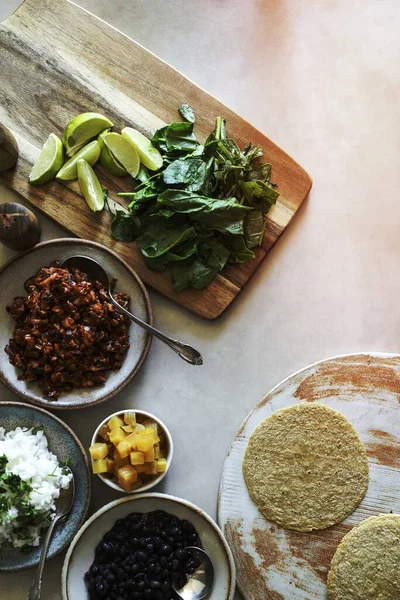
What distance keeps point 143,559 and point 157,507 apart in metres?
0.23

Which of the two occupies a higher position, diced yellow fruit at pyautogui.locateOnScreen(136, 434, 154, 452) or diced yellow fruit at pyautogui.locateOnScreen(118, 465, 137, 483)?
diced yellow fruit at pyautogui.locateOnScreen(136, 434, 154, 452)

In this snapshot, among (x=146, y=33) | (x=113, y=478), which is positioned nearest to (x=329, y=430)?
(x=113, y=478)

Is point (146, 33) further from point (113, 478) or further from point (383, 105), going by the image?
point (113, 478)

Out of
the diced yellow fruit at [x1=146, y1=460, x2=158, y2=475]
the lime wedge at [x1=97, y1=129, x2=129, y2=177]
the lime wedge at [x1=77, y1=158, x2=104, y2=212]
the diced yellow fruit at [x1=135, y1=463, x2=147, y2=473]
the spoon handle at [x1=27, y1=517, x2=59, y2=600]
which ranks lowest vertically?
the spoon handle at [x1=27, y1=517, x2=59, y2=600]

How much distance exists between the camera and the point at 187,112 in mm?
3189

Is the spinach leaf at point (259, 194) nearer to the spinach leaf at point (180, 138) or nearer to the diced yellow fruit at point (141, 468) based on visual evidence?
the spinach leaf at point (180, 138)

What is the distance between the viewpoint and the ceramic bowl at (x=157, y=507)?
2.86 metres

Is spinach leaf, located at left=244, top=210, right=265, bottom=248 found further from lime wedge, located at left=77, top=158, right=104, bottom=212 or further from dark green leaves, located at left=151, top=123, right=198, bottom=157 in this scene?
lime wedge, located at left=77, top=158, right=104, bottom=212

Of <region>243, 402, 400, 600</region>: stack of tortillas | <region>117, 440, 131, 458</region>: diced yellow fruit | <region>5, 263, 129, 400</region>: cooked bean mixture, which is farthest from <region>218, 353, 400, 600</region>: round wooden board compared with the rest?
<region>5, 263, 129, 400</region>: cooked bean mixture

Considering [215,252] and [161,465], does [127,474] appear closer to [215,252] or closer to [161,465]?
[161,465]

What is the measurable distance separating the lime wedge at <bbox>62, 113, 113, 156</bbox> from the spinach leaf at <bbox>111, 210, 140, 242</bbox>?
0.41 meters

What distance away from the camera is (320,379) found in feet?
10.2

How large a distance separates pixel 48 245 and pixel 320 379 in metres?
1.50

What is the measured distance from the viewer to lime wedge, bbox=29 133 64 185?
10.2ft
